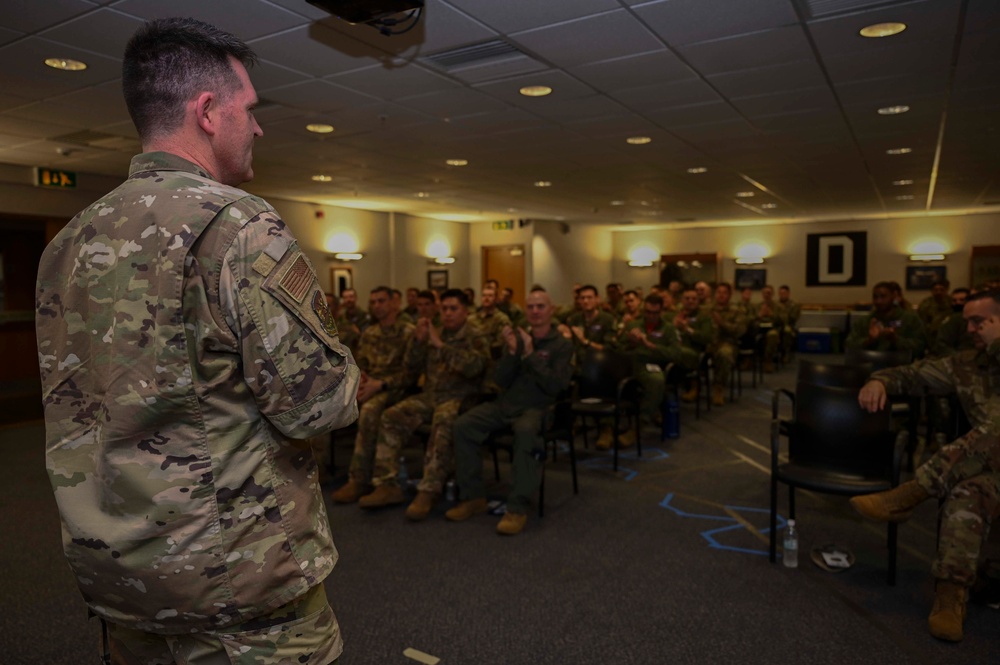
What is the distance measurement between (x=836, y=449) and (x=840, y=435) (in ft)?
0.26

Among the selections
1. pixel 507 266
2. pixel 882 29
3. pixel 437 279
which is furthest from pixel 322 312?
pixel 507 266

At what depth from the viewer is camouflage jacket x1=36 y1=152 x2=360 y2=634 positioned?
41.4 inches

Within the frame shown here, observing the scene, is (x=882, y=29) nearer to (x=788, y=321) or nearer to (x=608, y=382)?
(x=608, y=382)

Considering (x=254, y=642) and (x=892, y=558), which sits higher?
(x=254, y=642)

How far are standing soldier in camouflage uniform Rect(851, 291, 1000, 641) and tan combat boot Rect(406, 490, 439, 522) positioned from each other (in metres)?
2.49

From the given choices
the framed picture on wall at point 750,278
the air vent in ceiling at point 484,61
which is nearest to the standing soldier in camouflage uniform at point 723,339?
the air vent in ceiling at point 484,61

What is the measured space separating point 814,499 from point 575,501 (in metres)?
1.62

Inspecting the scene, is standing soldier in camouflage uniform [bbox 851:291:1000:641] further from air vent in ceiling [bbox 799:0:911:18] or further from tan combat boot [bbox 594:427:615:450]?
tan combat boot [bbox 594:427:615:450]

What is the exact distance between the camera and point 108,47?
13.0 feet

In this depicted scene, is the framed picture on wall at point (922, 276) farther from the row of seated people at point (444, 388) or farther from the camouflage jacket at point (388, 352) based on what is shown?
the camouflage jacket at point (388, 352)

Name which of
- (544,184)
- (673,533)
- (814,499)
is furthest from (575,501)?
(544,184)

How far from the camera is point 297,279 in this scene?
1111 millimetres

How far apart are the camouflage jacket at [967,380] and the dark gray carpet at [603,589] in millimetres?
872

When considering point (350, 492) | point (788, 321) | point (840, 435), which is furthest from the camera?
Answer: point (788, 321)
